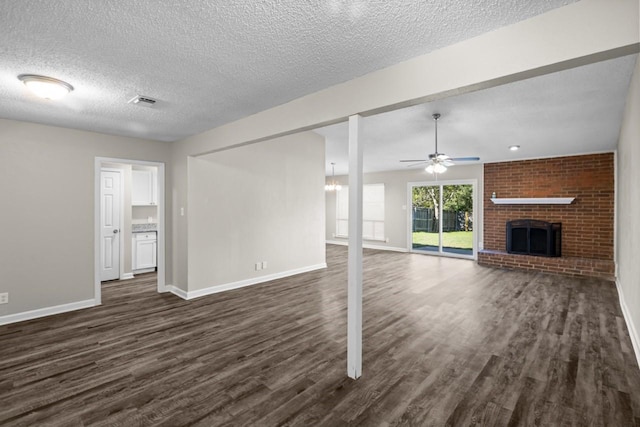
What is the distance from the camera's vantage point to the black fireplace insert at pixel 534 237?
6.68 m

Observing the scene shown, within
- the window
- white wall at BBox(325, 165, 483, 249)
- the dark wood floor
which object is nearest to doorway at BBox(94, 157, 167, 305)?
the dark wood floor

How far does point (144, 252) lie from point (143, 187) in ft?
4.44

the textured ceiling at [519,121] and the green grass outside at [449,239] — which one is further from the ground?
the textured ceiling at [519,121]

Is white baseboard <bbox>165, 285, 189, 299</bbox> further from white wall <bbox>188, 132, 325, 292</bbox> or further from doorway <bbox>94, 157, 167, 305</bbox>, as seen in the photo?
white wall <bbox>188, 132, 325, 292</bbox>

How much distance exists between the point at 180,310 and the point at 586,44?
466 centimetres

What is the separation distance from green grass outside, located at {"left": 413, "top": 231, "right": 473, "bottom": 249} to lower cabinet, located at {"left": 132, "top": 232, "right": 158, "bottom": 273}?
271 inches

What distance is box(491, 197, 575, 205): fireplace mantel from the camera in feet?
21.5

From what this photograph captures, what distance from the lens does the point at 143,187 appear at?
6445 mm

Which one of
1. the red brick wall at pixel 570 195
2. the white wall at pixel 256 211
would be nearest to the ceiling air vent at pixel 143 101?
the white wall at pixel 256 211

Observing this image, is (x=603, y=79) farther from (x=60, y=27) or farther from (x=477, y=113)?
(x=60, y=27)

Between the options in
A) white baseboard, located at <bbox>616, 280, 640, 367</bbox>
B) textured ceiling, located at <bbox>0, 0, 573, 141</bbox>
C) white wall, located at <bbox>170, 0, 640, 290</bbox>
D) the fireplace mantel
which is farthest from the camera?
the fireplace mantel

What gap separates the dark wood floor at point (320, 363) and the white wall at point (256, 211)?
2.63 feet

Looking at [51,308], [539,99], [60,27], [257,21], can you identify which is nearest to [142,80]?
[60,27]

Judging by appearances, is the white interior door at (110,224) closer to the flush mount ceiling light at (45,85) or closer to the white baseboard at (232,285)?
the white baseboard at (232,285)
